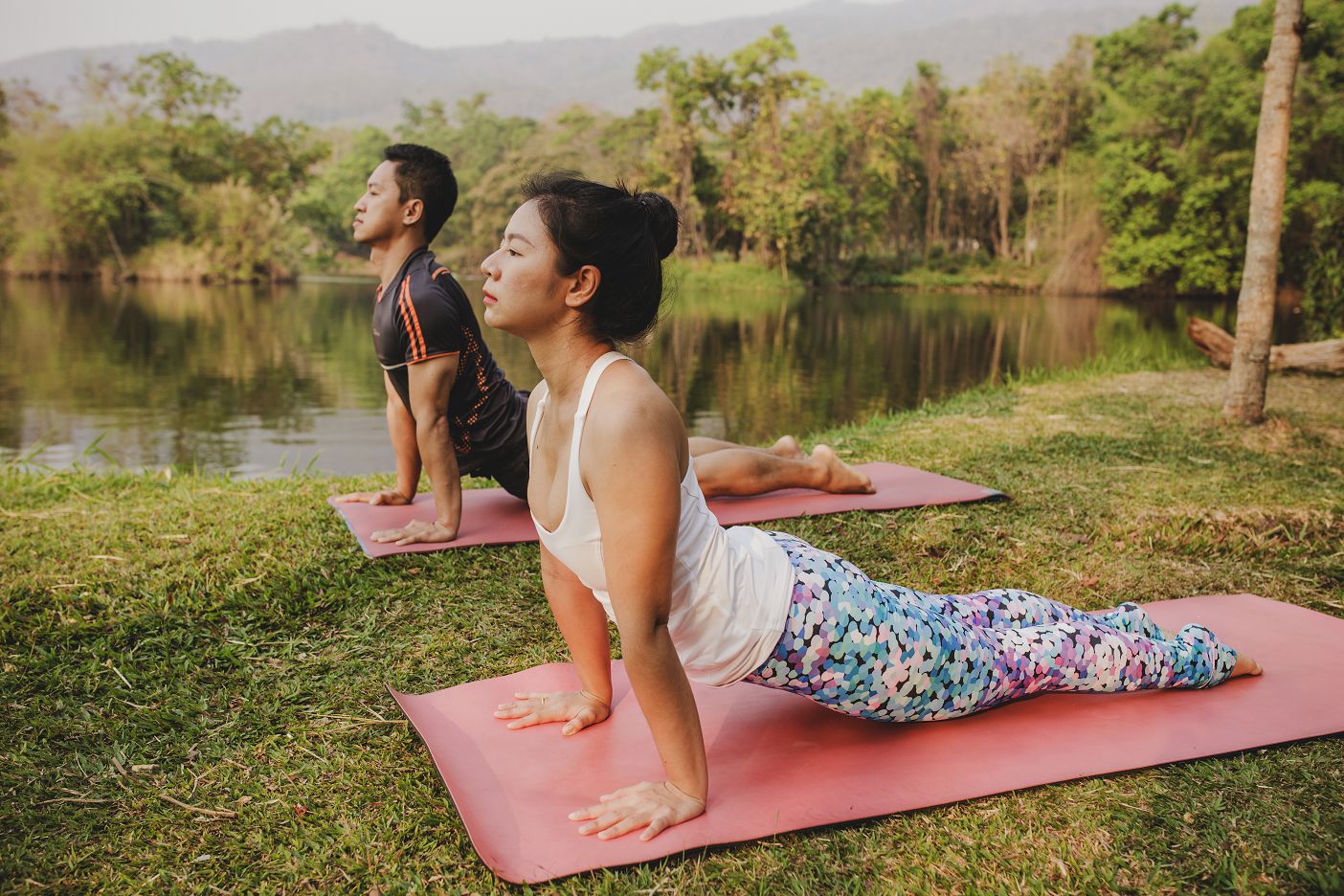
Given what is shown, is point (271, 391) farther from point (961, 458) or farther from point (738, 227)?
point (738, 227)

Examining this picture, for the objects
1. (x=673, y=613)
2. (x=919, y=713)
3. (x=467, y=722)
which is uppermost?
(x=673, y=613)

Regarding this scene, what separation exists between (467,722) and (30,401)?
1101cm

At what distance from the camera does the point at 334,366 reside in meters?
14.3

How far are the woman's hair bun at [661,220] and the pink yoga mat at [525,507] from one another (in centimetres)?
203

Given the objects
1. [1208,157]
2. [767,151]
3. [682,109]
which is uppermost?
[682,109]

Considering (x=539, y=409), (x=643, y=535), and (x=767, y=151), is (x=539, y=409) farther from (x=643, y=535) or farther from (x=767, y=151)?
(x=767, y=151)

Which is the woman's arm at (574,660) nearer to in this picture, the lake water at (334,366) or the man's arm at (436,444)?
the man's arm at (436,444)

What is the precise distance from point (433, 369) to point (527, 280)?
1.97m

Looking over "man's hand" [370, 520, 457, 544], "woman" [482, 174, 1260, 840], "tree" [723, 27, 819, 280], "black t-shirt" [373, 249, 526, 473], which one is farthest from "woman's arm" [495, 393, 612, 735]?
"tree" [723, 27, 819, 280]

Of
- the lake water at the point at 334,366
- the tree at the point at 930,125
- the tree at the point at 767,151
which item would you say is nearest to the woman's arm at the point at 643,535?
the lake water at the point at 334,366

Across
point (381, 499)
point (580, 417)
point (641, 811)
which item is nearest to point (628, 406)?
point (580, 417)

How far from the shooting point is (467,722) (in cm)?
251

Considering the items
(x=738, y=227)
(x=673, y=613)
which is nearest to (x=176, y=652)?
(x=673, y=613)

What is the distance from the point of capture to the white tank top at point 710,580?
2.00 m
